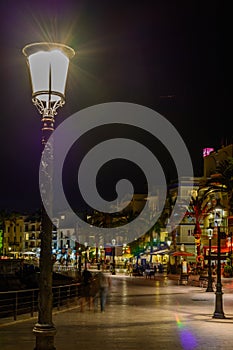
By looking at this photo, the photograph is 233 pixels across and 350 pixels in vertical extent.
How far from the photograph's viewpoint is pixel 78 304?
25.5 m

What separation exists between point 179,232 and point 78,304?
6251 cm

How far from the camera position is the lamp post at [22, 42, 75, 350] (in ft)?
25.6

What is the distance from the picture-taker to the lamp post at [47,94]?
7793 mm

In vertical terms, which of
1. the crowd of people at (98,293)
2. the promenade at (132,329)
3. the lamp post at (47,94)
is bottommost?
the promenade at (132,329)

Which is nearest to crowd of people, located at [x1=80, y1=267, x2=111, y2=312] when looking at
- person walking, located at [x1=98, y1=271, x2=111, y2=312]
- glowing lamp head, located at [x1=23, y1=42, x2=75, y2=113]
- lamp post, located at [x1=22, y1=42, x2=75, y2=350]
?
person walking, located at [x1=98, y1=271, x2=111, y2=312]

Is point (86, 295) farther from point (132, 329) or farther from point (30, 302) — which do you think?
point (132, 329)

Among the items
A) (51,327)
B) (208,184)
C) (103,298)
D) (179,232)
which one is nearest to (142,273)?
(208,184)

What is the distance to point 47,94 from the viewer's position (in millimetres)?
8180

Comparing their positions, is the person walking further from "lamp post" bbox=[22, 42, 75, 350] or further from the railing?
"lamp post" bbox=[22, 42, 75, 350]

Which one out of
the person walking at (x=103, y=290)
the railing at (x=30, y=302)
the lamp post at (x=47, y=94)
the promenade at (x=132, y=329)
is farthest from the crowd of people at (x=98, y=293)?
the lamp post at (x=47, y=94)

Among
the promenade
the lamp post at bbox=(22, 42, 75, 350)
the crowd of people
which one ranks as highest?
the lamp post at bbox=(22, 42, 75, 350)

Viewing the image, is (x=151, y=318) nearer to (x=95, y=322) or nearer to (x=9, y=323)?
(x=95, y=322)

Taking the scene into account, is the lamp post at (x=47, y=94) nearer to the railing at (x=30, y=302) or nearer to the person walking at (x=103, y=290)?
the railing at (x=30, y=302)

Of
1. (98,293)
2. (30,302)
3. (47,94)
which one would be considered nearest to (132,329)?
(30,302)
